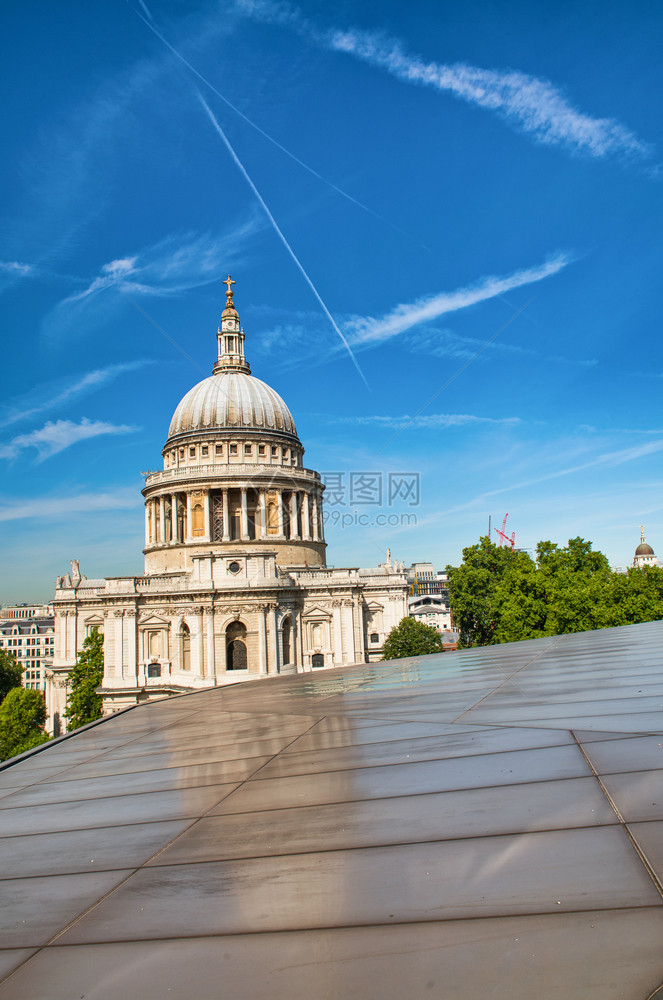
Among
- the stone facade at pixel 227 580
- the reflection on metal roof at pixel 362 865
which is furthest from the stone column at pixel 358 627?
the reflection on metal roof at pixel 362 865

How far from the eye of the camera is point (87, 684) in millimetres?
54438

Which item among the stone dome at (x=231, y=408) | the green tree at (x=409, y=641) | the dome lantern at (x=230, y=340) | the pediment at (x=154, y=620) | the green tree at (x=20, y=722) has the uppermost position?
the dome lantern at (x=230, y=340)

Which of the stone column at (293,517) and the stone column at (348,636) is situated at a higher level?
the stone column at (293,517)

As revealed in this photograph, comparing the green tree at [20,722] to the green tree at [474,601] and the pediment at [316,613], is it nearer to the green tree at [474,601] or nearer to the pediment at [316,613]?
the pediment at [316,613]

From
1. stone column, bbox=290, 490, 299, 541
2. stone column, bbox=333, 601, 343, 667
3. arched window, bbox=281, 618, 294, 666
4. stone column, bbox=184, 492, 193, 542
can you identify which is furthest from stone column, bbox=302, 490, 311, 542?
arched window, bbox=281, 618, 294, 666

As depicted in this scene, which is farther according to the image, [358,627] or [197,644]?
[358,627]

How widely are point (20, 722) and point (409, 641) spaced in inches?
1417

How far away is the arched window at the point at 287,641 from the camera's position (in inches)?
2188

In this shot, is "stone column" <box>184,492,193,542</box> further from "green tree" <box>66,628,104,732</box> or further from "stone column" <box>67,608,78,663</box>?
"green tree" <box>66,628,104,732</box>

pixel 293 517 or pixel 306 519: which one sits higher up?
pixel 293 517

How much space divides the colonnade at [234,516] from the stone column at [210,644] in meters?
13.5

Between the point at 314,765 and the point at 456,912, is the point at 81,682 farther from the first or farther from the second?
the point at 456,912

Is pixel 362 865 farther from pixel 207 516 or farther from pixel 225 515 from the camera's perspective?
pixel 225 515

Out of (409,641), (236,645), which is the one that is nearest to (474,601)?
(409,641)
